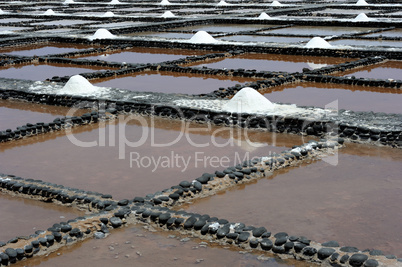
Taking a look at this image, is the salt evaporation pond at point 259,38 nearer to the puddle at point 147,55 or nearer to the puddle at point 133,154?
the puddle at point 147,55

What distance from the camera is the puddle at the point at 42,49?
944 cm

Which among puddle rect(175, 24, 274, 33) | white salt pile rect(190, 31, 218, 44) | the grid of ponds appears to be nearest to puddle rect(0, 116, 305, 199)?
the grid of ponds

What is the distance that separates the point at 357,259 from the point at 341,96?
335 cm

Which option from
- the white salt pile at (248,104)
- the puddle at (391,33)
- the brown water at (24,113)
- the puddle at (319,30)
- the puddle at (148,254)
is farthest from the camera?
the puddle at (319,30)

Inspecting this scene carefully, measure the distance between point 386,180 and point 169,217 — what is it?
1240mm

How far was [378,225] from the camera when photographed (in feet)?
9.50

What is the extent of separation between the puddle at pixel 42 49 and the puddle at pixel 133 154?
4.90 metres

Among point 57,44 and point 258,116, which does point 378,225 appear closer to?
point 258,116

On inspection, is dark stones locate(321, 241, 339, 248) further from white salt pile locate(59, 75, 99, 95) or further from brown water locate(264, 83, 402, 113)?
white salt pile locate(59, 75, 99, 95)

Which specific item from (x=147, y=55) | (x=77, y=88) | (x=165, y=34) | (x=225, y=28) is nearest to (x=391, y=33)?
(x=225, y=28)

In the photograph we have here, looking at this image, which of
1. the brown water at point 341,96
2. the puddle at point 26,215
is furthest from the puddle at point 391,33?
the puddle at point 26,215

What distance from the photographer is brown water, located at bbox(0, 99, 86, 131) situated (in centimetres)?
510

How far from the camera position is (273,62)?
7.84 m

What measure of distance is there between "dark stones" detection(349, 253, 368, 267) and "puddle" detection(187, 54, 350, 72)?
4826 mm
